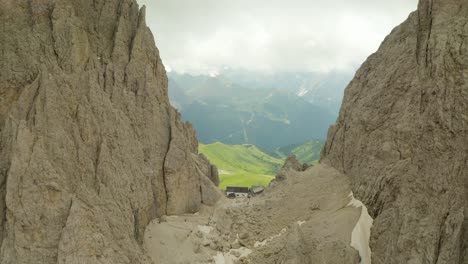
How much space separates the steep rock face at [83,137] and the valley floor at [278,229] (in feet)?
9.91

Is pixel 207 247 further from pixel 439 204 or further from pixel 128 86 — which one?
pixel 439 204

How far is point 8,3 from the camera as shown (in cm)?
3553

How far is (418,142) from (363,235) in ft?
32.1

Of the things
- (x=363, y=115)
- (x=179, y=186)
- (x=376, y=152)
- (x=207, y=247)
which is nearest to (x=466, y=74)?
(x=376, y=152)

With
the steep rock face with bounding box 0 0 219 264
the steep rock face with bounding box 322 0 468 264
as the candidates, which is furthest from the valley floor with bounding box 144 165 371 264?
the steep rock face with bounding box 0 0 219 264

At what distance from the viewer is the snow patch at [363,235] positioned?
30.8 m

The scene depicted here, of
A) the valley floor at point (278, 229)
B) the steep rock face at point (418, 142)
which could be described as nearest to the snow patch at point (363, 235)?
the valley floor at point (278, 229)

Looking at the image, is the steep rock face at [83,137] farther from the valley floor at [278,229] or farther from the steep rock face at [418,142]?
the steep rock face at [418,142]

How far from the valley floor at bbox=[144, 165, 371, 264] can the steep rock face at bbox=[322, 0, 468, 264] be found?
235 centimetres

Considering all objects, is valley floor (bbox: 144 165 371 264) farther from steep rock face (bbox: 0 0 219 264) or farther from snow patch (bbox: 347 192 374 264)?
steep rock face (bbox: 0 0 219 264)

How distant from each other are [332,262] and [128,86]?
2738 cm

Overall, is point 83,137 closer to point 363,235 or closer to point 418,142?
point 363,235

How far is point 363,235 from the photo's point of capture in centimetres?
3253

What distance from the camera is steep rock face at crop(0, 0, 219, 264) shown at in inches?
1110
